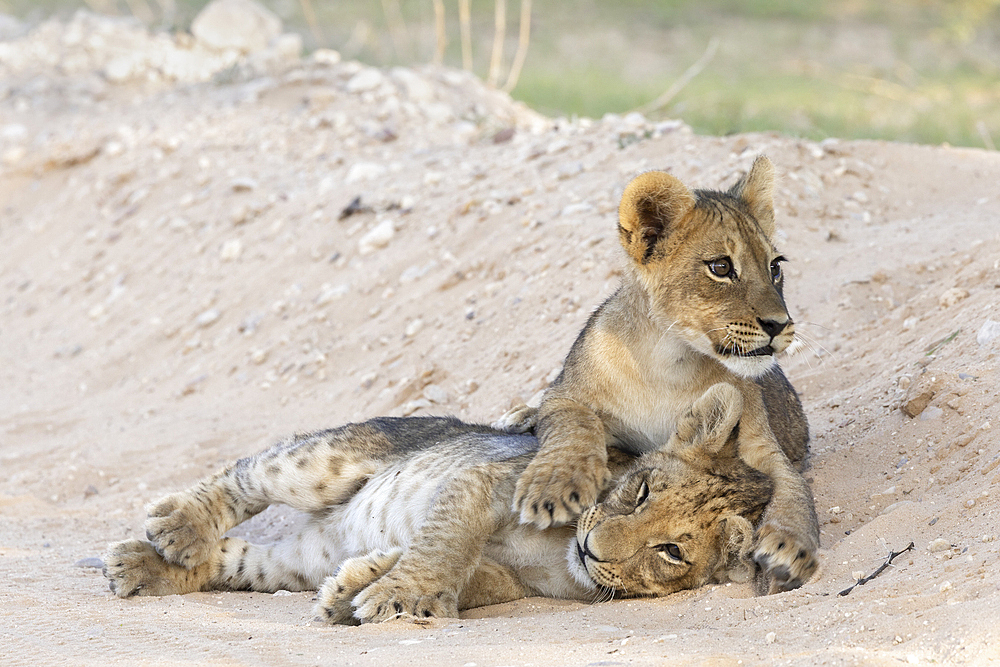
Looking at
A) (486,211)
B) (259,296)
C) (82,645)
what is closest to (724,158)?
(486,211)

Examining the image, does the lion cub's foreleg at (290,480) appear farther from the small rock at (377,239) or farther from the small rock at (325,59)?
the small rock at (325,59)

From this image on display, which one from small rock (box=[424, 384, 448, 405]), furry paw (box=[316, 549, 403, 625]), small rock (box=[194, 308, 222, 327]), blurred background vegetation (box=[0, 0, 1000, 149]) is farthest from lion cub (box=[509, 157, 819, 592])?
blurred background vegetation (box=[0, 0, 1000, 149])

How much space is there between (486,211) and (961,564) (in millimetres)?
5838

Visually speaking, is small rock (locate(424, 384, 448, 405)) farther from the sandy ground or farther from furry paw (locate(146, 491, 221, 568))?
furry paw (locate(146, 491, 221, 568))

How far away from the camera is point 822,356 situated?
6.26m

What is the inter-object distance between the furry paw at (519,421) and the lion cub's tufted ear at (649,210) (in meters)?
1.09

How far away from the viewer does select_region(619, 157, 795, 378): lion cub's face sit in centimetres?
429

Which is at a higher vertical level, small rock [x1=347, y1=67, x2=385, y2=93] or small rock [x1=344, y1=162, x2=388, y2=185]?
small rock [x1=347, y1=67, x2=385, y2=93]

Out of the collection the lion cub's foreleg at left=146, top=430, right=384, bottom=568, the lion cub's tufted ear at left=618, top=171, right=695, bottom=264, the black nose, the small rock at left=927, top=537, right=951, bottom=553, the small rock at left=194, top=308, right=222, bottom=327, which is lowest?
the small rock at left=194, top=308, right=222, bottom=327

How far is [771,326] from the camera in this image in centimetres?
424

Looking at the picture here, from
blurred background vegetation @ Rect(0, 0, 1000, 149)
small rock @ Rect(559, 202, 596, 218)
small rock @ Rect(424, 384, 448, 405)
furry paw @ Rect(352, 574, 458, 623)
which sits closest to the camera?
furry paw @ Rect(352, 574, 458, 623)

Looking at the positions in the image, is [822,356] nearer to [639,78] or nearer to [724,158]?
[724,158]

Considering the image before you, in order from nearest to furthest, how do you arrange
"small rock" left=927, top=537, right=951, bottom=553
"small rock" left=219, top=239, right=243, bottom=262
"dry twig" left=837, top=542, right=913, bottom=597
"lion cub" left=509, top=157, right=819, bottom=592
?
"dry twig" left=837, top=542, right=913, bottom=597, "small rock" left=927, top=537, right=951, bottom=553, "lion cub" left=509, top=157, right=819, bottom=592, "small rock" left=219, top=239, right=243, bottom=262

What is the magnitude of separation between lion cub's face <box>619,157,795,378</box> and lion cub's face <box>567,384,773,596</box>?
0.34 metres
